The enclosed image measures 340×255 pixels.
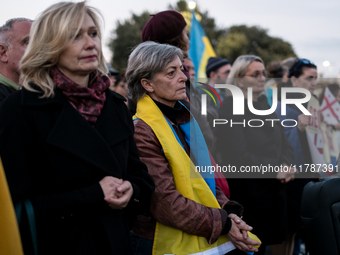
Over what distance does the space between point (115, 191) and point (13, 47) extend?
141cm

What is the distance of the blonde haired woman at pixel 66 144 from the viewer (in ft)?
4.91

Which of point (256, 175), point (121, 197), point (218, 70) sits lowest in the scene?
point (256, 175)

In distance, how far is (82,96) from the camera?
64.2 inches

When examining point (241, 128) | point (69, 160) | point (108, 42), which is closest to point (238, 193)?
point (241, 128)

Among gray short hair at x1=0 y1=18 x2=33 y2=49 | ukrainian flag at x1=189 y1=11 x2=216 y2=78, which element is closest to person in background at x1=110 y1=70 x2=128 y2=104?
ukrainian flag at x1=189 y1=11 x2=216 y2=78

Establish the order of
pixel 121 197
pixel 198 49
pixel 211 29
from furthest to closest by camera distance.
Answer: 1. pixel 211 29
2. pixel 198 49
3. pixel 121 197

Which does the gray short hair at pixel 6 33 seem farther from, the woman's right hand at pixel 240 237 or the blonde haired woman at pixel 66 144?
the woman's right hand at pixel 240 237

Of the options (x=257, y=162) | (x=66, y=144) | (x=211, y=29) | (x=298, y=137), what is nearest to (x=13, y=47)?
(x=66, y=144)

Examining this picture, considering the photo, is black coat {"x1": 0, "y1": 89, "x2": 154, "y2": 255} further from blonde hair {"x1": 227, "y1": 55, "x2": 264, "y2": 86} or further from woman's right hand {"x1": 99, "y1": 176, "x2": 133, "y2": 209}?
blonde hair {"x1": 227, "y1": 55, "x2": 264, "y2": 86}

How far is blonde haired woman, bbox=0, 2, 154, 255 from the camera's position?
1.50m

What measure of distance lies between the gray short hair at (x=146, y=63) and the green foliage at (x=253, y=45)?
2986 centimetres

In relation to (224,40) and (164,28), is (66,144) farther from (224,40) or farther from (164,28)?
(224,40)

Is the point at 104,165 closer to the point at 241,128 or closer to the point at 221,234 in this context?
the point at 221,234

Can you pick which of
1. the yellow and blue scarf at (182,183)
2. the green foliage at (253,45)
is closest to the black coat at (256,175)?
the yellow and blue scarf at (182,183)
